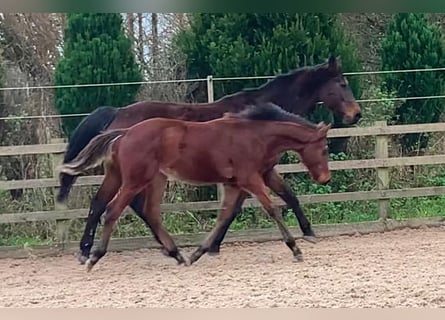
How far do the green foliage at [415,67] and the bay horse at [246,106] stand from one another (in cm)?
30

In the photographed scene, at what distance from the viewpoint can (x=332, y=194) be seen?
400 centimetres

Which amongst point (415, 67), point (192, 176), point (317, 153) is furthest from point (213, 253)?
point (415, 67)

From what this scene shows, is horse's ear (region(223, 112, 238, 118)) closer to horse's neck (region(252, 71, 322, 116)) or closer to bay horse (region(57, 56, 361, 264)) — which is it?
bay horse (region(57, 56, 361, 264))

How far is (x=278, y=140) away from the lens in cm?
369

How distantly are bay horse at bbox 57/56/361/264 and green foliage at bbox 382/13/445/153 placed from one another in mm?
304

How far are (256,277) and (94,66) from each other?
1406mm

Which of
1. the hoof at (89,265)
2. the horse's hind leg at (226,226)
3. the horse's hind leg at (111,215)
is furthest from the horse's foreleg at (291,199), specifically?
the hoof at (89,265)

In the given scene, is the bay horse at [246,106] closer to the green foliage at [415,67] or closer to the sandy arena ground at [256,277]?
A: the sandy arena ground at [256,277]

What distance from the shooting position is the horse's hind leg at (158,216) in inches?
144

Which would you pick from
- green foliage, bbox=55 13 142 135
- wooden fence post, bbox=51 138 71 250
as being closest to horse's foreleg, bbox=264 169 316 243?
green foliage, bbox=55 13 142 135

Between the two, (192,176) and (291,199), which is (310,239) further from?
(192,176)

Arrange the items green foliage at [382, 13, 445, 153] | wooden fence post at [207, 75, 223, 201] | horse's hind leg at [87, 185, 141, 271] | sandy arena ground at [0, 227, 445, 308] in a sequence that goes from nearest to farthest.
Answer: sandy arena ground at [0, 227, 445, 308] < horse's hind leg at [87, 185, 141, 271] < wooden fence post at [207, 75, 223, 201] < green foliage at [382, 13, 445, 153]

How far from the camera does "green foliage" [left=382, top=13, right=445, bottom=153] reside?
4074 millimetres

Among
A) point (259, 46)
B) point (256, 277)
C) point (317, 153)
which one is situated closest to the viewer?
point (256, 277)
